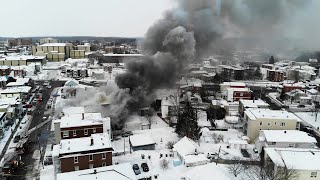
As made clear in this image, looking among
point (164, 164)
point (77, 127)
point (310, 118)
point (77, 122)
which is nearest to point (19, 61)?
point (77, 122)

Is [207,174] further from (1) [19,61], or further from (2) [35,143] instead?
(1) [19,61]

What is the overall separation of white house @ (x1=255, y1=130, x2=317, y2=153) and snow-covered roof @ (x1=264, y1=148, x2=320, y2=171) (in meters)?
2.61

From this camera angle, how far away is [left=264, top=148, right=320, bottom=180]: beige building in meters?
22.0

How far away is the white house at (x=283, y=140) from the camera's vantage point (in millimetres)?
27516

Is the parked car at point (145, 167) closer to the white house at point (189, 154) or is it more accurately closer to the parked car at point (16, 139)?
the white house at point (189, 154)

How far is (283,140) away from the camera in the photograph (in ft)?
90.6

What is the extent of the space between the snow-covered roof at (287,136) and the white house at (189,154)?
684 centimetres

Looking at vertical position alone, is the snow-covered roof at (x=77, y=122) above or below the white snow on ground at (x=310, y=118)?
above

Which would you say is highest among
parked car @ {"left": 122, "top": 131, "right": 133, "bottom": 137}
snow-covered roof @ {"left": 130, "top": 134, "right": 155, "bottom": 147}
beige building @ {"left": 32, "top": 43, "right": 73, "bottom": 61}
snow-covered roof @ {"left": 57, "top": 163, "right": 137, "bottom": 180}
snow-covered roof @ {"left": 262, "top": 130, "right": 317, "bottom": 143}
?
beige building @ {"left": 32, "top": 43, "right": 73, "bottom": 61}

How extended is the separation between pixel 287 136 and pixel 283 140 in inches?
47.9

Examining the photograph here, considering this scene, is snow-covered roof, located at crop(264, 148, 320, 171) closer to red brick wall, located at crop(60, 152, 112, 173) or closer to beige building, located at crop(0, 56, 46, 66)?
red brick wall, located at crop(60, 152, 112, 173)

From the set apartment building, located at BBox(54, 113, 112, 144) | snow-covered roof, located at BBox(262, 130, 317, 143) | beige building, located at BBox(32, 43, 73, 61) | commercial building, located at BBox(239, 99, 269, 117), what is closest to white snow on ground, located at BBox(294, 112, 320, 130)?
commercial building, located at BBox(239, 99, 269, 117)

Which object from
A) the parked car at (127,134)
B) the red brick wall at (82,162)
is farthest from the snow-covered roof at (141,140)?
the red brick wall at (82,162)

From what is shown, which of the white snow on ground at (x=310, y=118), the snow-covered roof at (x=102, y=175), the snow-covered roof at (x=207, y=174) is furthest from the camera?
the white snow on ground at (x=310, y=118)
